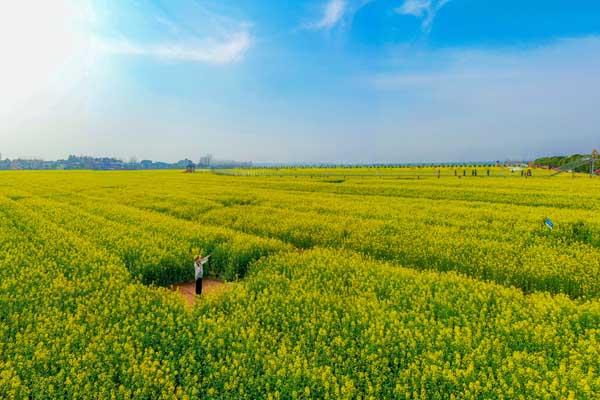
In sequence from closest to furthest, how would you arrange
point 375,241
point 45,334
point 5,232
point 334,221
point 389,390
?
point 389,390 → point 45,334 → point 375,241 → point 5,232 → point 334,221

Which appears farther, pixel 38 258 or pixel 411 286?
pixel 38 258

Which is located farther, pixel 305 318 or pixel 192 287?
pixel 192 287

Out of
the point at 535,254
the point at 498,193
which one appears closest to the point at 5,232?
the point at 535,254

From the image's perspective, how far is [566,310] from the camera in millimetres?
7090

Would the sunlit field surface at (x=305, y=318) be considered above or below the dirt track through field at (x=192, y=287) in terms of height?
above

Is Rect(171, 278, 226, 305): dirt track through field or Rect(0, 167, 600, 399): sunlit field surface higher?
Rect(0, 167, 600, 399): sunlit field surface

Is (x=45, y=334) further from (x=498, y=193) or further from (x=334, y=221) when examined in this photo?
(x=498, y=193)

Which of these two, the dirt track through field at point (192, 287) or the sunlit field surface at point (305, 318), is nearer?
the sunlit field surface at point (305, 318)

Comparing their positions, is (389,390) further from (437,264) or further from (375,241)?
(375,241)

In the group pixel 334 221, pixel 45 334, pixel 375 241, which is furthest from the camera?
pixel 334 221

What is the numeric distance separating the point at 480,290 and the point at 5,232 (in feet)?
60.2

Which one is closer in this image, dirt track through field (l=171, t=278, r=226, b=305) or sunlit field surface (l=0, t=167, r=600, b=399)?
sunlit field surface (l=0, t=167, r=600, b=399)

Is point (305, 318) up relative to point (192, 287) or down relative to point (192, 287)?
up

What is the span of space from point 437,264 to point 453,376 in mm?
6757
